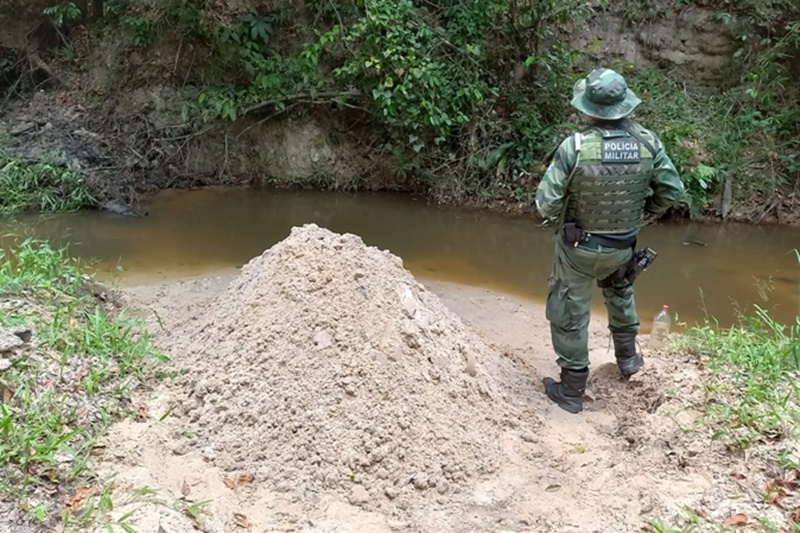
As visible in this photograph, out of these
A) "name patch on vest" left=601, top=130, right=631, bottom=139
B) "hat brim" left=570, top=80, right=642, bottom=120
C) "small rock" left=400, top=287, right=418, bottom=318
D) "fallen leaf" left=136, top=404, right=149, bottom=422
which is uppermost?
"hat brim" left=570, top=80, right=642, bottom=120

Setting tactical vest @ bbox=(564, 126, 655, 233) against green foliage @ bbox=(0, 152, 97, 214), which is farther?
green foliage @ bbox=(0, 152, 97, 214)

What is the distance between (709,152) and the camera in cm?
791

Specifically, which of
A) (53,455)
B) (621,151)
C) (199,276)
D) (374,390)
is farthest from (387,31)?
(53,455)

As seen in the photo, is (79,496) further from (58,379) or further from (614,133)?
(614,133)

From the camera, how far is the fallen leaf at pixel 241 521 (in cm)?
269

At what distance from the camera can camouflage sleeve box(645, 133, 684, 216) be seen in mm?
3559

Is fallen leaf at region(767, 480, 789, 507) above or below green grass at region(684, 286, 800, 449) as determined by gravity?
below

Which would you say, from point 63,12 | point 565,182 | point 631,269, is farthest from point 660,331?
point 63,12

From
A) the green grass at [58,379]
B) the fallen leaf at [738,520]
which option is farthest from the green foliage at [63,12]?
the fallen leaf at [738,520]

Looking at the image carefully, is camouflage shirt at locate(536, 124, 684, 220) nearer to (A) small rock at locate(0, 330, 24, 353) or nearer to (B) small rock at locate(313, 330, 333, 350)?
(B) small rock at locate(313, 330, 333, 350)

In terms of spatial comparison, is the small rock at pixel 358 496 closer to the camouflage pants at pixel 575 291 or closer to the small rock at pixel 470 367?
the small rock at pixel 470 367

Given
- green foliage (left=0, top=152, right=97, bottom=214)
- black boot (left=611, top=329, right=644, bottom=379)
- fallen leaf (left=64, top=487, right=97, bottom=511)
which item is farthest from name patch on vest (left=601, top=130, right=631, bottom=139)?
green foliage (left=0, top=152, right=97, bottom=214)

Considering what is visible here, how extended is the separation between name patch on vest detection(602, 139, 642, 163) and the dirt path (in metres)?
1.14

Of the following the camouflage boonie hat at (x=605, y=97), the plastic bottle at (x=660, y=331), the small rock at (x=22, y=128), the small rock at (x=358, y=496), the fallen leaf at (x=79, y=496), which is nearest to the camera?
the fallen leaf at (x=79, y=496)
